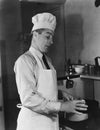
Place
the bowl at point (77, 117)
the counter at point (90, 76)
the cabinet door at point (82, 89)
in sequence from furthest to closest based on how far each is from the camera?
the cabinet door at point (82, 89) < the counter at point (90, 76) < the bowl at point (77, 117)

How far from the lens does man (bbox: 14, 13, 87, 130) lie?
1.00 metres

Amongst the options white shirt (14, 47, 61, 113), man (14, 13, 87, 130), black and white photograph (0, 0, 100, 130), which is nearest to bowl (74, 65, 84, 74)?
black and white photograph (0, 0, 100, 130)

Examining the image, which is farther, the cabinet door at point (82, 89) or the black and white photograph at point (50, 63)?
the cabinet door at point (82, 89)

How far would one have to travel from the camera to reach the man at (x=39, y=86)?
3.28 feet

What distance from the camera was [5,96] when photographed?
6.70 feet

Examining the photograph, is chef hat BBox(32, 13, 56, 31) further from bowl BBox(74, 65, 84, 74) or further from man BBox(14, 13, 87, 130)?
bowl BBox(74, 65, 84, 74)

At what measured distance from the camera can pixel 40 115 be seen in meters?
1.11

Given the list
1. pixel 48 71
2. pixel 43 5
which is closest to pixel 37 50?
pixel 48 71

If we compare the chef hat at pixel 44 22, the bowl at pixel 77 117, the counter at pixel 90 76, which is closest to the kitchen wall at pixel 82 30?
the counter at pixel 90 76

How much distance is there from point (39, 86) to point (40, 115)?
0.47ft

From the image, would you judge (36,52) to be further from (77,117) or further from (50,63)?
(77,117)

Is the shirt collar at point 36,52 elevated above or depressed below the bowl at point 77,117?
above

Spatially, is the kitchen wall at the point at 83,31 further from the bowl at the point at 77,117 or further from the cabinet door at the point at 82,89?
the bowl at the point at 77,117

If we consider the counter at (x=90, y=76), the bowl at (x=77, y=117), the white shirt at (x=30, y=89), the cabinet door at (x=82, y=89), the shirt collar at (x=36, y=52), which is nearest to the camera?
the white shirt at (x=30, y=89)
